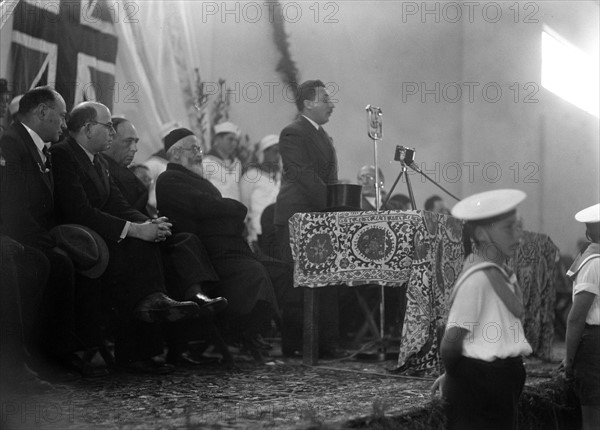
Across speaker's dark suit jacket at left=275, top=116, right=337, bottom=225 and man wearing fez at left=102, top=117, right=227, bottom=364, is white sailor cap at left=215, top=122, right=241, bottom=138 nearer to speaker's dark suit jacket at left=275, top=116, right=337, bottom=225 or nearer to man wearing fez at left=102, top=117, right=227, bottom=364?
speaker's dark suit jacket at left=275, top=116, right=337, bottom=225

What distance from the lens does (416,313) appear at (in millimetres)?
5098

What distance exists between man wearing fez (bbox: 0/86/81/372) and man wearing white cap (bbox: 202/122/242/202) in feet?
10.1

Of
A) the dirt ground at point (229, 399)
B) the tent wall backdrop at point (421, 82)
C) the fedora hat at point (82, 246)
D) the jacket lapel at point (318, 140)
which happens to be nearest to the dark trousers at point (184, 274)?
the dirt ground at point (229, 399)

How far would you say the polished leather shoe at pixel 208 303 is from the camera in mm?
5207

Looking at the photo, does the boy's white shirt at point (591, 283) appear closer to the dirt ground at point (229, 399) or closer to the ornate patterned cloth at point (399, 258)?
the dirt ground at point (229, 399)

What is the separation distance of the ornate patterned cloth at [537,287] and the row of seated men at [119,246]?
65.9 inches

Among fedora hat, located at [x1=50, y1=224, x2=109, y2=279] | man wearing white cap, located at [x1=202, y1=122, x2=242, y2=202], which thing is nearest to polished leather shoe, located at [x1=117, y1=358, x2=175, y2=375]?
fedora hat, located at [x1=50, y1=224, x2=109, y2=279]

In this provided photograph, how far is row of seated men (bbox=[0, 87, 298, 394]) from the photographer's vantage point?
15.2 feet

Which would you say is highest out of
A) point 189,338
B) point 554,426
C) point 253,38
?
point 253,38

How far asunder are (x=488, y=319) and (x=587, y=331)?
991mm

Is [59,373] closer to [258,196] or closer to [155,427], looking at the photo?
[155,427]

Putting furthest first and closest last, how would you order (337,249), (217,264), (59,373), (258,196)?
1. (258,196)
2. (217,264)
3. (337,249)
4. (59,373)

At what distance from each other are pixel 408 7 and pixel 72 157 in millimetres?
6499

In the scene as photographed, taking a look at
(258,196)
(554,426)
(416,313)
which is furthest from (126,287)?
(258,196)
